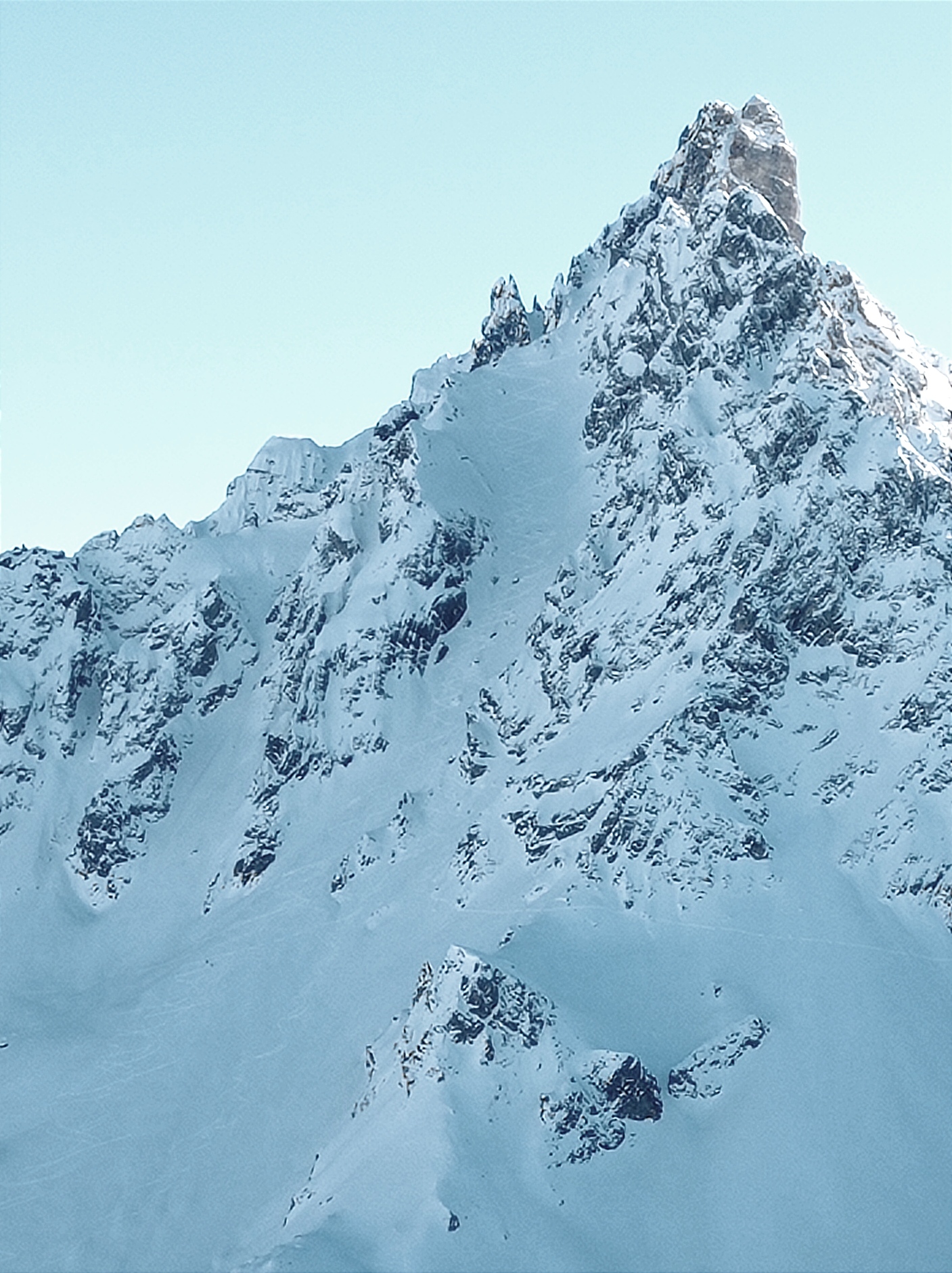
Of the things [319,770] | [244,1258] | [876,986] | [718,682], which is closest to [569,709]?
[718,682]

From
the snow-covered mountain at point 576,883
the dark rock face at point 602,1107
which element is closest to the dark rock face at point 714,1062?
the snow-covered mountain at point 576,883

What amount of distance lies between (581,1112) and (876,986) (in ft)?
77.5

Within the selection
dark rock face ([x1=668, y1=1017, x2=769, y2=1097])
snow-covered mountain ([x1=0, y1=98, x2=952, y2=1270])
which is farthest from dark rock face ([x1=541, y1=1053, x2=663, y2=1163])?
dark rock face ([x1=668, y1=1017, x2=769, y2=1097])

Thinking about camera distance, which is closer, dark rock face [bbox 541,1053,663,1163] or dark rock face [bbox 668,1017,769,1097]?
dark rock face [bbox 541,1053,663,1163]

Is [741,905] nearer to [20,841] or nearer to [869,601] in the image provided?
[869,601]

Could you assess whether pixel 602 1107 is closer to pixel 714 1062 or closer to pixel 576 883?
pixel 714 1062

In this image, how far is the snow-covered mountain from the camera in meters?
122

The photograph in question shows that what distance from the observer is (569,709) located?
16600 cm

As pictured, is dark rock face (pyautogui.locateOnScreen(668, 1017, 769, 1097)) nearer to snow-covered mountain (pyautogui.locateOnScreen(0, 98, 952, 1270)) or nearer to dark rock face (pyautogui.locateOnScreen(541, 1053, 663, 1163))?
snow-covered mountain (pyautogui.locateOnScreen(0, 98, 952, 1270))

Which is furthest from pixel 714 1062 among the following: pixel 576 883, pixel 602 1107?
pixel 576 883

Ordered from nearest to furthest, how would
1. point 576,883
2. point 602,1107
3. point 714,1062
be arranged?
point 602,1107 → point 714,1062 → point 576,883

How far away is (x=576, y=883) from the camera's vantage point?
144 m

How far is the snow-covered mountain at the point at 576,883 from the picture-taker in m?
122

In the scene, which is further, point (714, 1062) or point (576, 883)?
point (576, 883)
